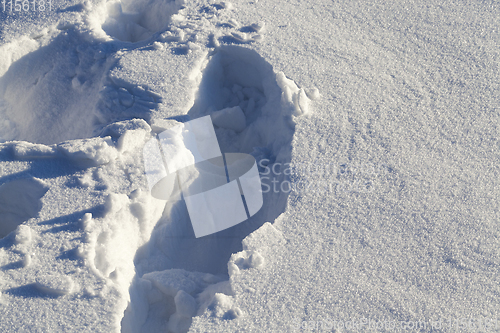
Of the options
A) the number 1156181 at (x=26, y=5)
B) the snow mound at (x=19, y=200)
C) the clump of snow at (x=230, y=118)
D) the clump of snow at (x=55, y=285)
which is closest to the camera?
the clump of snow at (x=55, y=285)

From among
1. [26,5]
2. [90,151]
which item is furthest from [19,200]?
[26,5]

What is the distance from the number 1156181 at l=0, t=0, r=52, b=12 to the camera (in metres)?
2.43

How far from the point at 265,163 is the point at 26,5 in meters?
1.67

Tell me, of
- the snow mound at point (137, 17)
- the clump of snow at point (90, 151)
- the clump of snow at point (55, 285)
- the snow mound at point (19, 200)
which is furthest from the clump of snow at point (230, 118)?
the clump of snow at point (55, 285)

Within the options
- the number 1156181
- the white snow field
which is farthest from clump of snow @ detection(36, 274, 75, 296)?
the number 1156181

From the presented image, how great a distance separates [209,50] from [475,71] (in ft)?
4.44

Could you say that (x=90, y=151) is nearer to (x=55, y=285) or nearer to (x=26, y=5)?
(x=55, y=285)

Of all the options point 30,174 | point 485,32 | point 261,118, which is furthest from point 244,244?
point 485,32

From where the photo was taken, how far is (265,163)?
2.02 m

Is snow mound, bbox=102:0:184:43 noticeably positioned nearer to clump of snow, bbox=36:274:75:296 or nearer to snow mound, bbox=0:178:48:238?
snow mound, bbox=0:178:48:238

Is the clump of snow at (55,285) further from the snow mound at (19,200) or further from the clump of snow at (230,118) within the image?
the clump of snow at (230,118)

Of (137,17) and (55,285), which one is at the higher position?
(137,17)

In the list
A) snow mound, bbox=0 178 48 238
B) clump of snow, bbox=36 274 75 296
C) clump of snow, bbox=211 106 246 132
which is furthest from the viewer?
clump of snow, bbox=211 106 246 132

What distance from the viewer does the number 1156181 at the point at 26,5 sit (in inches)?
95.6
